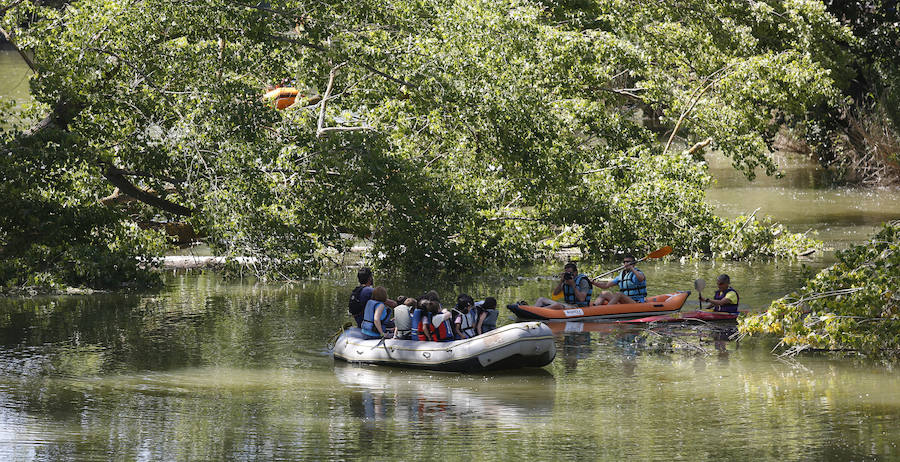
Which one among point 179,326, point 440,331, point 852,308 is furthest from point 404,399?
point 179,326

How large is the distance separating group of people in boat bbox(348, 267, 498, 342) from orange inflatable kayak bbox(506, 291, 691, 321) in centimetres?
312

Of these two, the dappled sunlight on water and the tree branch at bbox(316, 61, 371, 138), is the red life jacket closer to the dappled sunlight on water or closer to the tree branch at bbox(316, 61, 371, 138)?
the dappled sunlight on water

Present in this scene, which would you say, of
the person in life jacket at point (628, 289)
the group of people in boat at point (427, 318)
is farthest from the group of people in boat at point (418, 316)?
the person in life jacket at point (628, 289)

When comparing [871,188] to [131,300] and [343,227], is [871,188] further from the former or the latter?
[131,300]

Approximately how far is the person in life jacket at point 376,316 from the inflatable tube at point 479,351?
0.99 ft

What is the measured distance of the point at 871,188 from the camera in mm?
36875

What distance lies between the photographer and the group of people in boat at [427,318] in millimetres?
15031

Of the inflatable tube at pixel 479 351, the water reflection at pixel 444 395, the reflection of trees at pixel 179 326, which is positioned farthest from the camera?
the reflection of trees at pixel 179 326

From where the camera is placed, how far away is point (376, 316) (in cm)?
1543

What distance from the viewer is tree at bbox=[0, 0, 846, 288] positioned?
18.1 meters

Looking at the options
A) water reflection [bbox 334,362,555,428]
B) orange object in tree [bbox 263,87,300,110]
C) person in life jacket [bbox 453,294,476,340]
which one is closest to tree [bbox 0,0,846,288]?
orange object in tree [bbox 263,87,300,110]

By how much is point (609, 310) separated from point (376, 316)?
16.3 feet

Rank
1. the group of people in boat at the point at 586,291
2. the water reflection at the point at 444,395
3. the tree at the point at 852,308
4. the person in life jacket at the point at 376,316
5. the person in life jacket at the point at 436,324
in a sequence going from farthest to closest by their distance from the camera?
1. the group of people in boat at the point at 586,291
2. the person in life jacket at the point at 376,316
3. the person in life jacket at the point at 436,324
4. the tree at the point at 852,308
5. the water reflection at the point at 444,395

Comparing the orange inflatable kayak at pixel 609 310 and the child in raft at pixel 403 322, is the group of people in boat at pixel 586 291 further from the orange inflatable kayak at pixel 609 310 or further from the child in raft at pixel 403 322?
the child in raft at pixel 403 322
